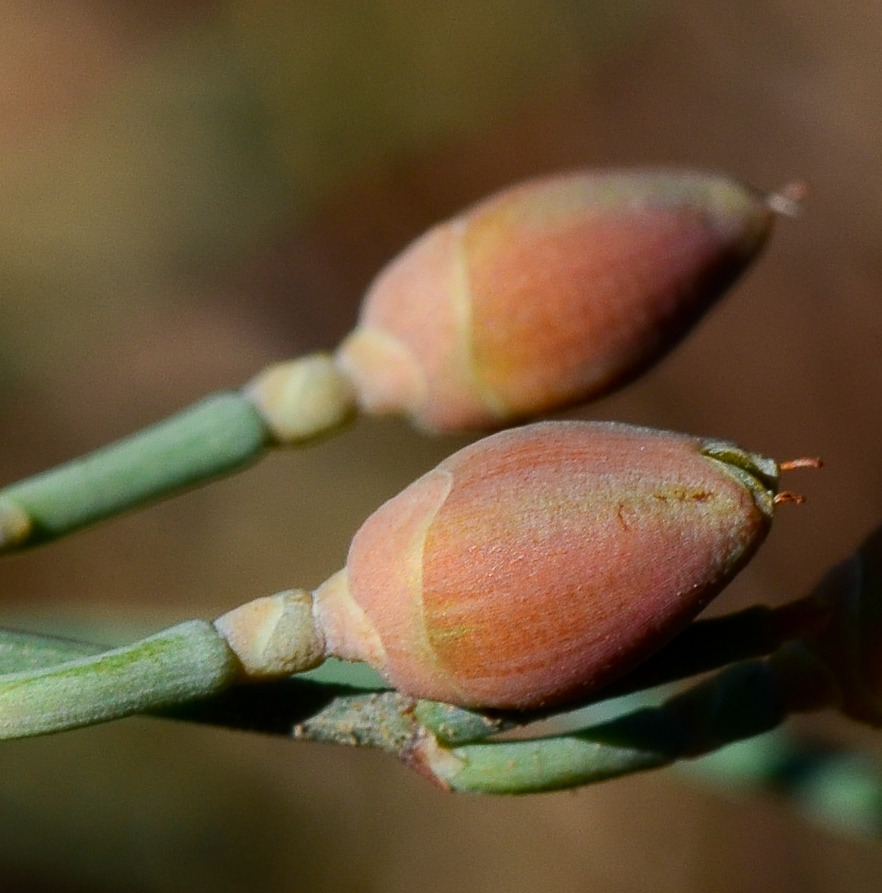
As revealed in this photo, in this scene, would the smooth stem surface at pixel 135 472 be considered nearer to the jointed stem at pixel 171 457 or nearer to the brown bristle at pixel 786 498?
the jointed stem at pixel 171 457

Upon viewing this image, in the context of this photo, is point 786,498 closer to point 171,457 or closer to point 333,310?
point 171,457

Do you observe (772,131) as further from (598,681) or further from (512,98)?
(598,681)

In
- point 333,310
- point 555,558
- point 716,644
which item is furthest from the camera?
point 333,310

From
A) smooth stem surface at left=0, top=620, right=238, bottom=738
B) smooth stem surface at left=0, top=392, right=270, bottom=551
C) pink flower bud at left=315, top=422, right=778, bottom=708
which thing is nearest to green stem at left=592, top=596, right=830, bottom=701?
pink flower bud at left=315, top=422, right=778, bottom=708

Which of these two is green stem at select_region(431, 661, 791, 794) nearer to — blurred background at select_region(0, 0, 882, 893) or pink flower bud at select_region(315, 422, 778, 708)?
pink flower bud at select_region(315, 422, 778, 708)

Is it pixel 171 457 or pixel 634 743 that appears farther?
pixel 171 457

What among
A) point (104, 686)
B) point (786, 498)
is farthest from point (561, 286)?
point (104, 686)
